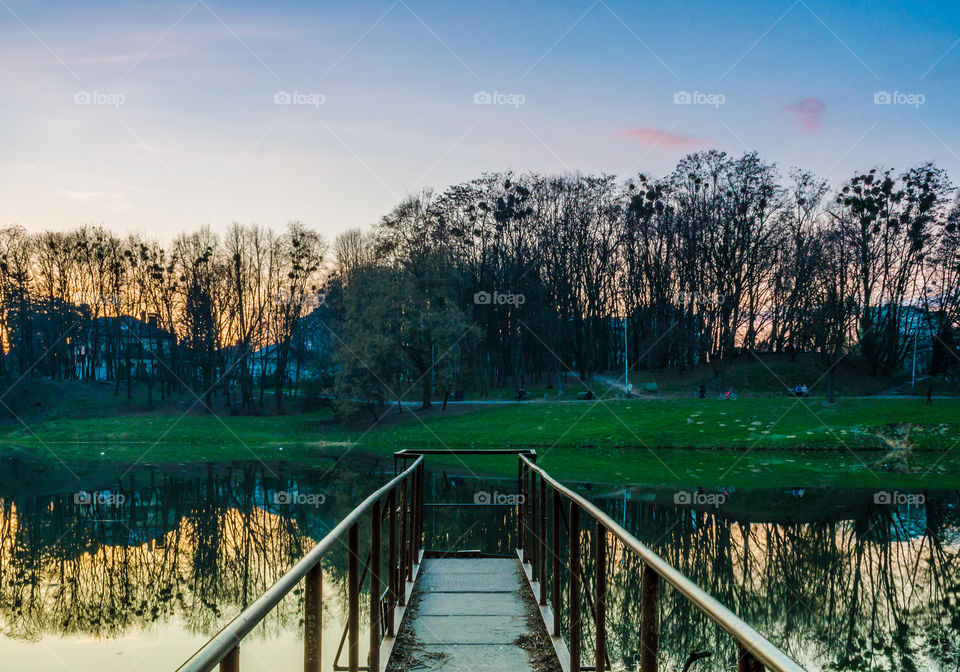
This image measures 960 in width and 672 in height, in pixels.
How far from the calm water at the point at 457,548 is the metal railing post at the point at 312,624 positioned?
574cm

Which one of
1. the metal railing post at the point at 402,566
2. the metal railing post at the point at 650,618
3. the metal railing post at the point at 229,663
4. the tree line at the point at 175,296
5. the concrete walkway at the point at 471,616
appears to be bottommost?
the concrete walkway at the point at 471,616

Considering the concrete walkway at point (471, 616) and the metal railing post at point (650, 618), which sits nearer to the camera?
the metal railing post at point (650, 618)

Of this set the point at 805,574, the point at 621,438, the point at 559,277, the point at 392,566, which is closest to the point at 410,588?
the point at 392,566

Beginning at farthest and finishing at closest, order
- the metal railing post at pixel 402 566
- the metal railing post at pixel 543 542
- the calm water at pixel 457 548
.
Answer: the calm water at pixel 457 548, the metal railing post at pixel 402 566, the metal railing post at pixel 543 542

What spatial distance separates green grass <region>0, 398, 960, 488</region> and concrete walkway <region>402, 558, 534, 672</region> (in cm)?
1435

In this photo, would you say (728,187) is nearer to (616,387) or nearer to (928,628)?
(616,387)

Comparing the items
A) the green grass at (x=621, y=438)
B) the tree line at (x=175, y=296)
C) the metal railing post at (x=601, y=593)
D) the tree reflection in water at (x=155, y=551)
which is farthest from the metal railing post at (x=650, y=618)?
the tree line at (x=175, y=296)

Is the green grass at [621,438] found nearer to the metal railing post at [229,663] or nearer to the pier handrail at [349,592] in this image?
the pier handrail at [349,592]

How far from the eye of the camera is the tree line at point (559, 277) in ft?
164

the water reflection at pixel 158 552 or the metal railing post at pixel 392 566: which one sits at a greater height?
the metal railing post at pixel 392 566

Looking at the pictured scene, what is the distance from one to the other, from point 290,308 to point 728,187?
31.5 m

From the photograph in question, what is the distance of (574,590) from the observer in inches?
193

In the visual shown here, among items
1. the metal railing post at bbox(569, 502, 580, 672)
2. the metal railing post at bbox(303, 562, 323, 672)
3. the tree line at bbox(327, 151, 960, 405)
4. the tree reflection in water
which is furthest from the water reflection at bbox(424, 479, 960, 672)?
the tree line at bbox(327, 151, 960, 405)

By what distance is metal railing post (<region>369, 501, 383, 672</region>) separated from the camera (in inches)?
187
